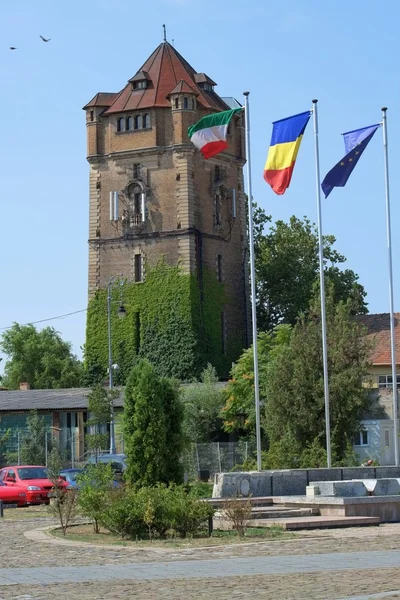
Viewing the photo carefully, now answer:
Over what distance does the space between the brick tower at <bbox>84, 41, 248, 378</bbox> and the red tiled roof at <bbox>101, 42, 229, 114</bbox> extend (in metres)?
0.07

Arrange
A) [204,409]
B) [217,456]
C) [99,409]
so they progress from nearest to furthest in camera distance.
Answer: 1. [99,409]
2. [217,456]
3. [204,409]

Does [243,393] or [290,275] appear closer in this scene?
[243,393]

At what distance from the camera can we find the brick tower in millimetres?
80000

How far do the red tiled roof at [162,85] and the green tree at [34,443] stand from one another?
2639 cm

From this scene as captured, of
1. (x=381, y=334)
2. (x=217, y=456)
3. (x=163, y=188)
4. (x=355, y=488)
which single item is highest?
(x=163, y=188)

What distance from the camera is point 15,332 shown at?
11819 centimetres

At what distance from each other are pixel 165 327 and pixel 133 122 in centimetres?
1374

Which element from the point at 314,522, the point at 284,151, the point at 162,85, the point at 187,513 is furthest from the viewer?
the point at 162,85

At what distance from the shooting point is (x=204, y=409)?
67438mm

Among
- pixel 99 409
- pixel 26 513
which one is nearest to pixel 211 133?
A: pixel 26 513

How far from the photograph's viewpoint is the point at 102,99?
8400 centimetres

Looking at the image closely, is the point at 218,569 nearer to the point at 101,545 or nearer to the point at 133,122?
the point at 101,545

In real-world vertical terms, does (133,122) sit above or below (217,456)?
above

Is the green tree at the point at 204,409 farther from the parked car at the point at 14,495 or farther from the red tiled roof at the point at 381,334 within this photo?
the parked car at the point at 14,495
